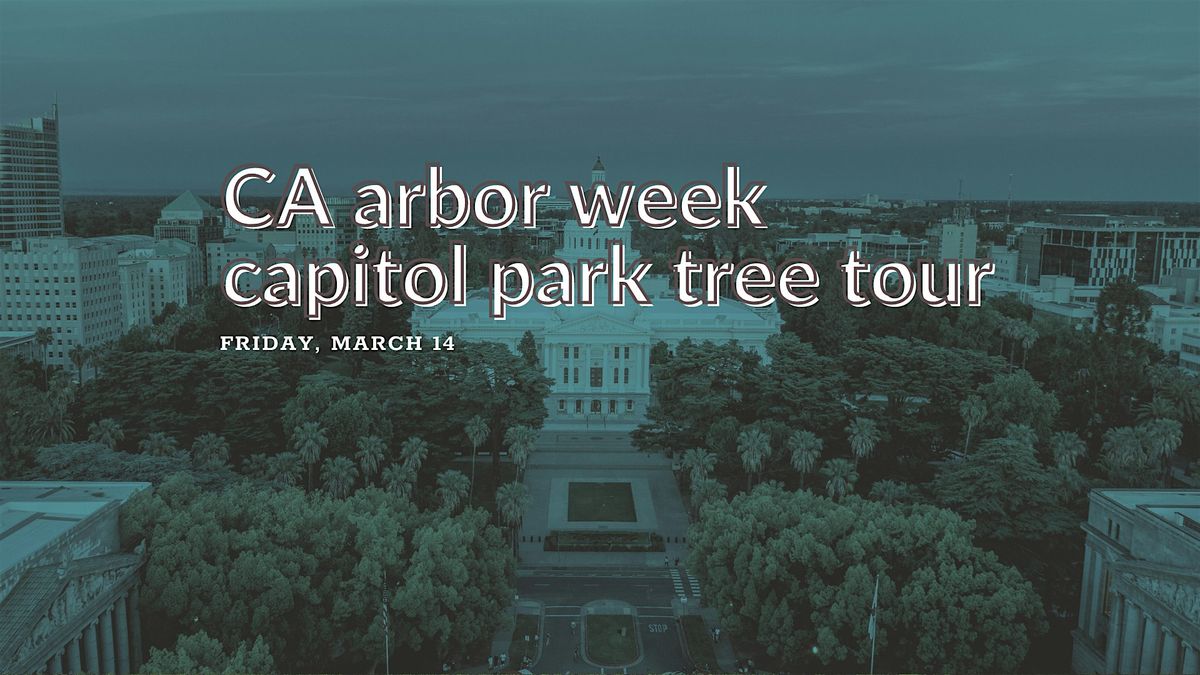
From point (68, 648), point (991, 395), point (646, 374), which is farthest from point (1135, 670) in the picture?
point (646, 374)

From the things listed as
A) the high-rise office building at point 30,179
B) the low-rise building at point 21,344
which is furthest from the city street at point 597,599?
the high-rise office building at point 30,179

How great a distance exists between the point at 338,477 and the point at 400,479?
3.87 meters

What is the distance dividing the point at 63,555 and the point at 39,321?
8758 centimetres

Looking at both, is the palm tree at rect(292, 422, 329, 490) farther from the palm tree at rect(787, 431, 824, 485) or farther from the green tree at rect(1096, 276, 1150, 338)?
the green tree at rect(1096, 276, 1150, 338)

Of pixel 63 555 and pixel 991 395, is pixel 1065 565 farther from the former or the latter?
pixel 63 555

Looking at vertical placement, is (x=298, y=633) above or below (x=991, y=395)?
below

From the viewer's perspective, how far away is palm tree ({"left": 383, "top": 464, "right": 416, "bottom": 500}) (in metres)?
58.9

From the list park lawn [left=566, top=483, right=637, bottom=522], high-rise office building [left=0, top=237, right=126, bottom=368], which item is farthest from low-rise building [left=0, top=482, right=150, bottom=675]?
high-rise office building [left=0, top=237, right=126, bottom=368]

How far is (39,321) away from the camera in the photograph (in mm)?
113000

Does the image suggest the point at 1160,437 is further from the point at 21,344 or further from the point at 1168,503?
the point at 21,344

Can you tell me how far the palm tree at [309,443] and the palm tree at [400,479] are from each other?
5786 mm

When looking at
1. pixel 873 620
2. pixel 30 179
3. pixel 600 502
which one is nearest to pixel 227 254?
pixel 30 179

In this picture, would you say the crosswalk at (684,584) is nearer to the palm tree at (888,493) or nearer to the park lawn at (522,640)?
the park lawn at (522,640)

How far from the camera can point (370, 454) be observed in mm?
63375
